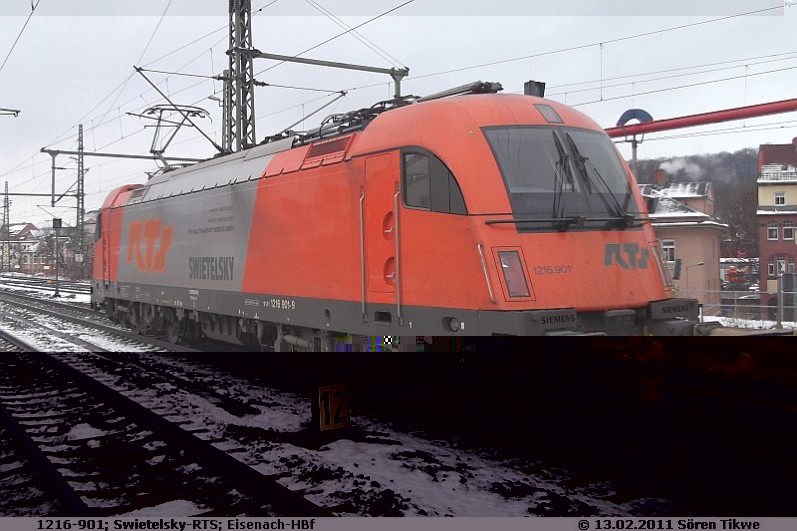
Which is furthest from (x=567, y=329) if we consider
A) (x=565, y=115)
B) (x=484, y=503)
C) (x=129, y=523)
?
(x=129, y=523)

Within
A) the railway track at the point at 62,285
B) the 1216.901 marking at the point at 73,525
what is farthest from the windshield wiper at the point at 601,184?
the railway track at the point at 62,285

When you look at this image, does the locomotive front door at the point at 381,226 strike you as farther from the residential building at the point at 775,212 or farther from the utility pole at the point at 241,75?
the residential building at the point at 775,212

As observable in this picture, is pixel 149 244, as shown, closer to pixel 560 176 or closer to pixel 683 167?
pixel 560 176

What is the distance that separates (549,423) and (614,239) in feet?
6.70

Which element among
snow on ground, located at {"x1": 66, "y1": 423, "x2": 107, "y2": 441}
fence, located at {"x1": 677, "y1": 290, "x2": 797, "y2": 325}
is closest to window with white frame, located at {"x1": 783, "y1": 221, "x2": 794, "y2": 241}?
fence, located at {"x1": 677, "y1": 290, "x2": 797, "y2": 325}

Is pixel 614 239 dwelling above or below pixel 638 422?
above

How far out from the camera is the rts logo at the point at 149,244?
1405 cm

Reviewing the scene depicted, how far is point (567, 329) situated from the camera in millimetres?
6285

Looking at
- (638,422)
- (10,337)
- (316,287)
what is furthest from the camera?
(10,337)

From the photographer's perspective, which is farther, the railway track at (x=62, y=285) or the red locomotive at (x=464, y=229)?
the railway track at (x=62, y=285)

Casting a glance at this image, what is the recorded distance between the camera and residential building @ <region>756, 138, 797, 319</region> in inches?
830

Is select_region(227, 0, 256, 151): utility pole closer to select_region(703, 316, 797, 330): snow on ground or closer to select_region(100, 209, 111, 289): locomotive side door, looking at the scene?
select_region(100, 209, 111, 289): locomotive side door

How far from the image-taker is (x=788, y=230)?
21.1 m

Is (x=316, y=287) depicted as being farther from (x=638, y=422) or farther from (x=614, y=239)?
(x=638, y=422)
